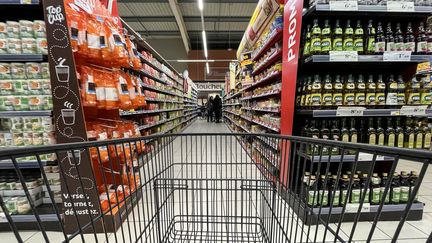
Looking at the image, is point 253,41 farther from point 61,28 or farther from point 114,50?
point 61,28

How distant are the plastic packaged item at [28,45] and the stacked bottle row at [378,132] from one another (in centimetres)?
259

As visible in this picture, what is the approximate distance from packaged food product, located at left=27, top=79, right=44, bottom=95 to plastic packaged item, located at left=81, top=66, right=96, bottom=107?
0.48 meters

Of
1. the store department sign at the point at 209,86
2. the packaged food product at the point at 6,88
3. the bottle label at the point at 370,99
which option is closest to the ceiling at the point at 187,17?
the store department sign at the point at 209,86

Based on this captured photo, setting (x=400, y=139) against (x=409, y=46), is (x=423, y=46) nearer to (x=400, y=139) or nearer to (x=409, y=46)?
(x=409, y=46)

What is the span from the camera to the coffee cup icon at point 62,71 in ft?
5.96

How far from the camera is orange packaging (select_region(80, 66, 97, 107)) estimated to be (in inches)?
75.4

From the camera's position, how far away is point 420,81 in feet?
7.27

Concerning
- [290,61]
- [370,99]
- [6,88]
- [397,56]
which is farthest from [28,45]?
[397,56]

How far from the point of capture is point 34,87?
2064 millimetres

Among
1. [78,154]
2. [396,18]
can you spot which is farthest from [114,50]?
Answer: [396,18]

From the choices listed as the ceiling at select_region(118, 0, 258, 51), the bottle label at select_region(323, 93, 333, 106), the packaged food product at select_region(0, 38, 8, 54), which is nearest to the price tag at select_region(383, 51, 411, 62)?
the bottle label at select_region(323, 93, 333, 106)

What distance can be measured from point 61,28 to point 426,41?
314 centimetres

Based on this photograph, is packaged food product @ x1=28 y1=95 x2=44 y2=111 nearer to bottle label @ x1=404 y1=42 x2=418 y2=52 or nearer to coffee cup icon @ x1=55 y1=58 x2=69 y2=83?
coffee cup icon @ x1=55 y1=58 x2=69 y2=83

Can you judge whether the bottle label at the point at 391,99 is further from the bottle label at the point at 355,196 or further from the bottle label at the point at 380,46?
the bottle label at the point at 355,196
